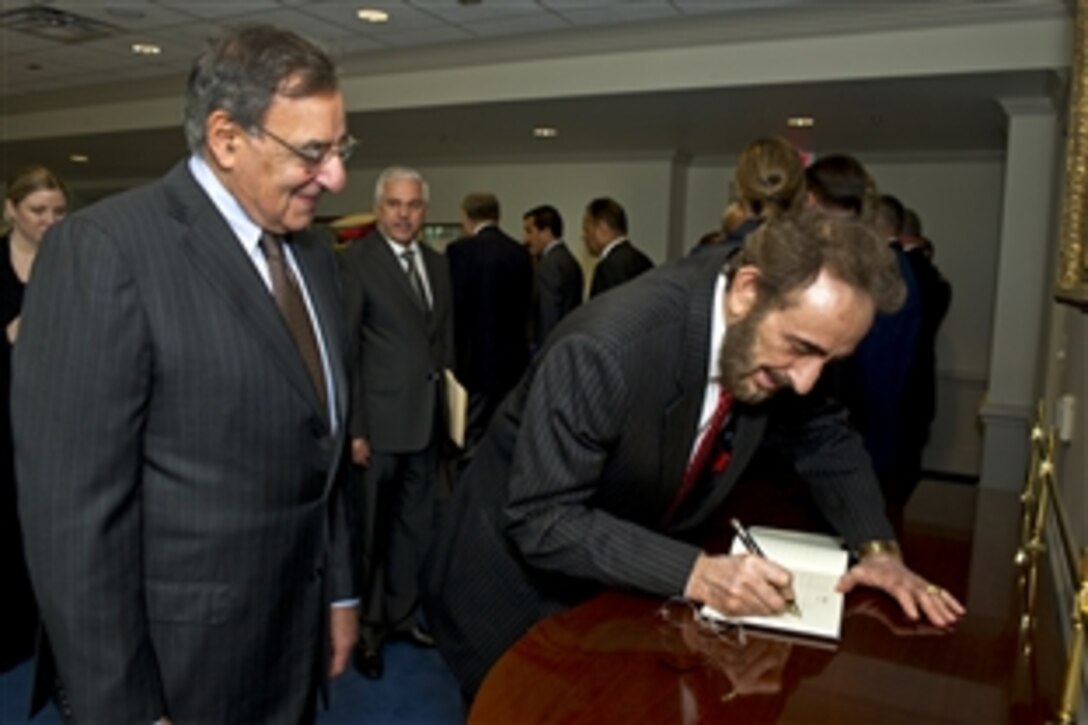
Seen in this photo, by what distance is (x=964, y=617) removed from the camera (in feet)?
4.25

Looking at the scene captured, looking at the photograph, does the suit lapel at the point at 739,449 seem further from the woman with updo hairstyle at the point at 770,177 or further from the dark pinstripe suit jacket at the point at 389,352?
the dark pinstripe suit jacket at the point at 389,352

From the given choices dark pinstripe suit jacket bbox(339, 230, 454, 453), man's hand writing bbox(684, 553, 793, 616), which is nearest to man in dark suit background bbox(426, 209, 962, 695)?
man's hand writing bbox(684, 553, 793, 616)

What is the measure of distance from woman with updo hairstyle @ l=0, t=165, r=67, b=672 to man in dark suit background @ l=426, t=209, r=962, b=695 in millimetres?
1770

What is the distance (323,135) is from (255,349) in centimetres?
31

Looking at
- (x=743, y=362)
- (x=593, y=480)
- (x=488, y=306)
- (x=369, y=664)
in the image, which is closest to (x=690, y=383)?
(x=743, y=362)

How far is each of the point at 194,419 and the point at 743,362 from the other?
77cm

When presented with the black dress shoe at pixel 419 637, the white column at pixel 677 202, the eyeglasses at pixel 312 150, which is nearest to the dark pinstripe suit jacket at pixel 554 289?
the black dress shoe at pixel 419 637

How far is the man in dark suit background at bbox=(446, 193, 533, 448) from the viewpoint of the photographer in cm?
425

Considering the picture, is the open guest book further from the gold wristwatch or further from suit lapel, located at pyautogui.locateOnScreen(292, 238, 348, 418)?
suit lapel, located at pyautogui.locateOnScreen(292, 238, 348, 418)

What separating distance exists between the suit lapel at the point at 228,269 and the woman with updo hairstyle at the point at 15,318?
1540 mm

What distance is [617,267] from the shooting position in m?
4.88

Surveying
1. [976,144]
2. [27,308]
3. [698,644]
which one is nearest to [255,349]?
[27,308]

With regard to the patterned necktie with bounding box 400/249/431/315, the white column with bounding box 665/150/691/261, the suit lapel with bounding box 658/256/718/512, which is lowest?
the suit lapel with bounding box 658/256/718/512

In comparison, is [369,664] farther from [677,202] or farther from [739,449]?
[677,202]
